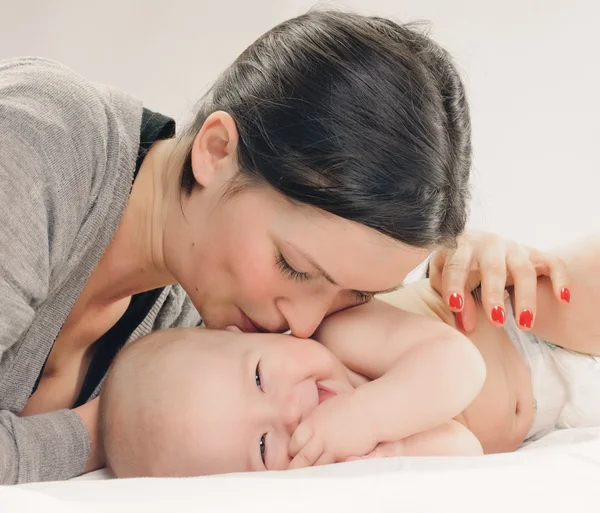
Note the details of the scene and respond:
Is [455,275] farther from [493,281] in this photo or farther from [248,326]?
[248,326]

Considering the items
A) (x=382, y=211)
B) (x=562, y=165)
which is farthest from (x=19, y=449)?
(x=562, y=165)

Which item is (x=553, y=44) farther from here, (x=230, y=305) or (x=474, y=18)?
(x=230, y=305)

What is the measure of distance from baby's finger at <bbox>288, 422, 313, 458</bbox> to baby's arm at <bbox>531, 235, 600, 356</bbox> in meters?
0.54

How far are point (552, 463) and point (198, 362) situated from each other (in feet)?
1.66

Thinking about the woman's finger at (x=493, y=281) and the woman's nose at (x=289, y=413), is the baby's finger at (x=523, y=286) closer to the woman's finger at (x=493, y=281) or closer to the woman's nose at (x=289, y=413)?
the woman's finger at (x=493, y=281)

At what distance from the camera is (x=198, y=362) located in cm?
106


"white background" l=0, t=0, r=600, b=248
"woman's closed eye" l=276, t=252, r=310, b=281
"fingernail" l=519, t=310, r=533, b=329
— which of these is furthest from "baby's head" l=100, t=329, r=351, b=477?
"white background" l=0, t=0, r=600, b=248

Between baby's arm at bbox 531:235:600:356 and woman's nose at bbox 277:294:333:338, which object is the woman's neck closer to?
woman's nose at bbox 277:294:333:338

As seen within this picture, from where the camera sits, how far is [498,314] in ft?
4.01

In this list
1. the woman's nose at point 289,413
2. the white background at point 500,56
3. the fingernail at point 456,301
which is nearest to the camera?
the woman's nose at point 289,413

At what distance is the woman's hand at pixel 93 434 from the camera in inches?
45.2

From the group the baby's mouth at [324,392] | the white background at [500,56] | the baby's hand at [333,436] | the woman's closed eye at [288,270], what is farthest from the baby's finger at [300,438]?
the white background at [500,56]

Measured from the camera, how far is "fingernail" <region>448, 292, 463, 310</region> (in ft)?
4.11

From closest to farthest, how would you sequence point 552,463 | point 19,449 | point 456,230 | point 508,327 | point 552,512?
point 552,512 → point 552,463 → point 19,449 → point 456,230 → point 508,327
